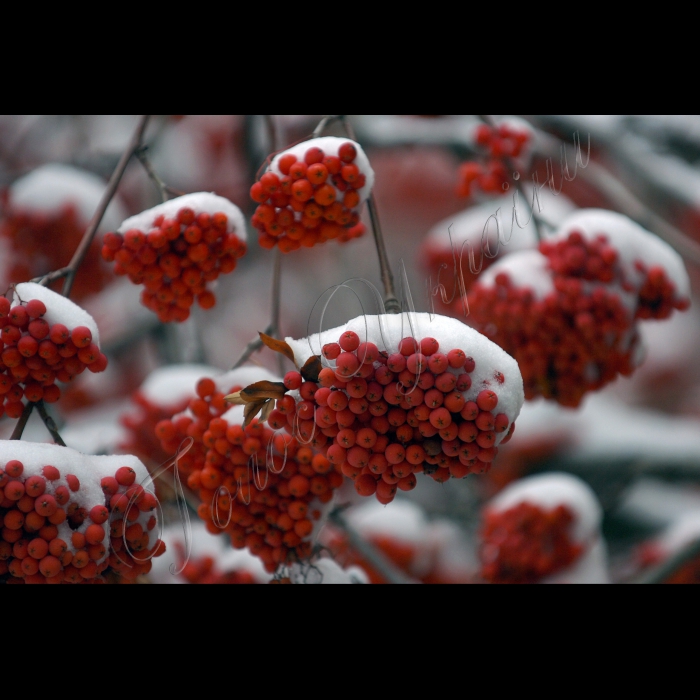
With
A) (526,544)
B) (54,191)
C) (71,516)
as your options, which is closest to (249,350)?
(71,516)

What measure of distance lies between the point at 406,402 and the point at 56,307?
323mm

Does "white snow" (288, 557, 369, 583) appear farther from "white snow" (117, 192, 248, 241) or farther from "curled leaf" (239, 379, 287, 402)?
"white snow" (117, 192, 248, 241)

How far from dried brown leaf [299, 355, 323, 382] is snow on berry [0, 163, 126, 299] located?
1.54 ft

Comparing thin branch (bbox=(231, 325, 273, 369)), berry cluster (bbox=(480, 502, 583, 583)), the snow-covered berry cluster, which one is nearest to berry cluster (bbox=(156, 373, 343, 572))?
thin branch (bbox=(231, 325, 273, 369))

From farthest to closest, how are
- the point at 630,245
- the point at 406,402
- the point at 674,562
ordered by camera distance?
the point at 674,562
the point at 630,245
the point at 406,402

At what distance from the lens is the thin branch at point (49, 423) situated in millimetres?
644

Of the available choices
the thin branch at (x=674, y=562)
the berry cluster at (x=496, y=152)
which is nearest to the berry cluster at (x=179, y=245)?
the berry cluster at (x=496, y=152)

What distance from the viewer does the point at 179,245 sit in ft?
2.21

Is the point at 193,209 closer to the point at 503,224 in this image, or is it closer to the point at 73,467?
the point at 73,467

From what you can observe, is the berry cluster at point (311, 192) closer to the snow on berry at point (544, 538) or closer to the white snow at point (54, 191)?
the white snow at point (54, 191)

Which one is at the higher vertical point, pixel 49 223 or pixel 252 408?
pixel 49 223

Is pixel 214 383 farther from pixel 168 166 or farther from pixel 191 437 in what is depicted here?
pixel 168 166

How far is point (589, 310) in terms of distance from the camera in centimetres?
83

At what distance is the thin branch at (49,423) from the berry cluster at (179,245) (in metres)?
0.15
